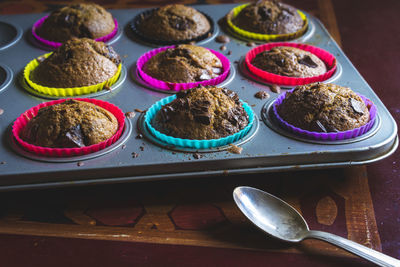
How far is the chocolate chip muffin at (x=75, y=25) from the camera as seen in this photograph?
2.73m

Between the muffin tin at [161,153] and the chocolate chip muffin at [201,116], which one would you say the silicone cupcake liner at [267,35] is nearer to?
the muffin tin at [161,153]

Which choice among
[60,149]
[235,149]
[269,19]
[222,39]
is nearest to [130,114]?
[60,149]

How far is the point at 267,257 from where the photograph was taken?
1562mm

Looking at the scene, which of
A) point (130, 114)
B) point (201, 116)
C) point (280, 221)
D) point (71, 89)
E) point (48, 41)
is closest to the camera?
point (280, 221)

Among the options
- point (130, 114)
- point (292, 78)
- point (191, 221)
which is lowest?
point (191, 221)

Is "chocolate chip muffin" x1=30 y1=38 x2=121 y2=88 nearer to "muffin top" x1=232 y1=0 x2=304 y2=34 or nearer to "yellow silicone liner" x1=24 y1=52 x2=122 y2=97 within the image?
"yellow silicone liner" x1=24 y1=52 x2=122 y2=97

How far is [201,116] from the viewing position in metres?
1.89

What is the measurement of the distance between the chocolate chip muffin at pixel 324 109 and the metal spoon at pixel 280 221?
0.44 m

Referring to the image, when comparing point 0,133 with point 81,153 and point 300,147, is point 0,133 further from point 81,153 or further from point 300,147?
point 300,147

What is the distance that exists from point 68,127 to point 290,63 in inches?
50.5

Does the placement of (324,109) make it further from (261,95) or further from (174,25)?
(174,25)

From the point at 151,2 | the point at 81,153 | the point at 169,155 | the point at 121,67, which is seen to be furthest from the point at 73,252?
the point at 151,2

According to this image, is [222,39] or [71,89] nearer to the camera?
[71,89]

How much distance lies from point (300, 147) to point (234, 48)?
43.5 inches
